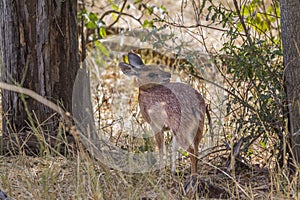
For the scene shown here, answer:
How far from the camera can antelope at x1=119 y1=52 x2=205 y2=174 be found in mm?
3098

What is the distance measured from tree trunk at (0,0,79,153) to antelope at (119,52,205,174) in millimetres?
993

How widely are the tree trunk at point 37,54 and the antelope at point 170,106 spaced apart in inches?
39.1

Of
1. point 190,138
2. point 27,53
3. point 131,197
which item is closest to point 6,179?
point 131,197

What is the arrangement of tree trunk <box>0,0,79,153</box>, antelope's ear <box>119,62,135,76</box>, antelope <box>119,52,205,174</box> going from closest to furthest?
1. antelope <box>119,52,205,174</box>
2. antelope's ear <box>119,62,135,76</box>
3. tree trunk <box>0,0,79,153</box>

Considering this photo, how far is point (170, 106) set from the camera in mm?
3088

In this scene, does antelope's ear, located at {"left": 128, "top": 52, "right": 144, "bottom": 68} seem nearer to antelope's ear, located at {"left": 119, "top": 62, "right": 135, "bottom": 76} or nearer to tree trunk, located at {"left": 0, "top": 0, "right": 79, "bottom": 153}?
antelope's ear, located at {"left": 119, "top": 62, "right": 135, "bottom": 76}

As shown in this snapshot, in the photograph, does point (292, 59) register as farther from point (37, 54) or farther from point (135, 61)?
point (37, 54)

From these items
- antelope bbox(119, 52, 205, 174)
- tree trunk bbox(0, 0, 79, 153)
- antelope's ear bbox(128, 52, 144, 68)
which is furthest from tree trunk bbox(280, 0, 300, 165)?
tree trunk bbox(0, 0, 79, 153)

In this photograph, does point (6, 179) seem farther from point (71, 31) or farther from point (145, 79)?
point (71, 31)

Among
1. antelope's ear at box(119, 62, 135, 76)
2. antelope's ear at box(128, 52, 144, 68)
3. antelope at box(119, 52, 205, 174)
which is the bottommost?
antelope at box(119, 52, 205, 174)

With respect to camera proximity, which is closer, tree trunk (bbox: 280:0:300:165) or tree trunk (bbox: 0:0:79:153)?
tree trunk (bbox: 280:0:300:165)

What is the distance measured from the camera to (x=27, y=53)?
408 cm

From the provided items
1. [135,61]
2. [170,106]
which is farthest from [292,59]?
[135,61]

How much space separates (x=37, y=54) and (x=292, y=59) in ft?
5.73
